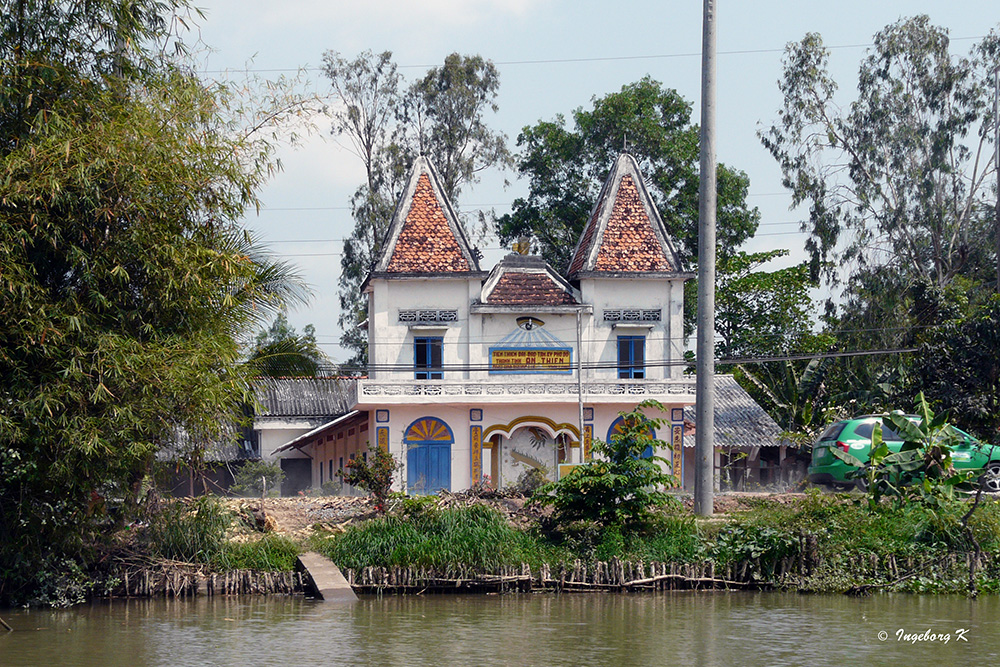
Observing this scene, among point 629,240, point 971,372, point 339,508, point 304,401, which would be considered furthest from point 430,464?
point 971,372

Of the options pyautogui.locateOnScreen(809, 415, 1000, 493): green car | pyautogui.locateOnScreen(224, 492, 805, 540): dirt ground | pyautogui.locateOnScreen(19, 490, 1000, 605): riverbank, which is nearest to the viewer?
pyautogui.locateOnScreen(19, 490, 1000, 605): riverbank

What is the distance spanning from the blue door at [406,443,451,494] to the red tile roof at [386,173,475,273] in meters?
4.79

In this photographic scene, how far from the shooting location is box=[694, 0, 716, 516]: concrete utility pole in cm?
1709

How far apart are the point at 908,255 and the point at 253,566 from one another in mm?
26821

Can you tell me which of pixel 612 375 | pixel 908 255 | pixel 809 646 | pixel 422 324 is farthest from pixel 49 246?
pixel 908 255

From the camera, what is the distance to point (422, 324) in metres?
31.7

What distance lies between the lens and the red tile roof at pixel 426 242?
3142 cm

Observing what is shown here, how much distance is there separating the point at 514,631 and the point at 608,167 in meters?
31.7

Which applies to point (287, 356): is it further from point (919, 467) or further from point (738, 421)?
point (738, 421)

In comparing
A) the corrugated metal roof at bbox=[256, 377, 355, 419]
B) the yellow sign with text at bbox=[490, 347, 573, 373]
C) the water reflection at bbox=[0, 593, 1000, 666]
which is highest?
the yellow sign with text at bbox=[490, 347, 573, 373]

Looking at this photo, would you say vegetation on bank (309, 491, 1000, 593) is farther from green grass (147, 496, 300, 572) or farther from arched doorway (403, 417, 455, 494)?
arched doorway (403, 417, 455, 494)

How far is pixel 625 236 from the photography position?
3266cm

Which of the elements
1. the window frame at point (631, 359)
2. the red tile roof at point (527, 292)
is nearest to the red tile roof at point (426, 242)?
the red tile roof at point (527, 292)

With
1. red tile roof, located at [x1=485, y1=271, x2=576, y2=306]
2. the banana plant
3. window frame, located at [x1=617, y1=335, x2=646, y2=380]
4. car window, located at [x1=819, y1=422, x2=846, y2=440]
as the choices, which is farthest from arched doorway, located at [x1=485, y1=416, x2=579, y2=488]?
the banana plant
